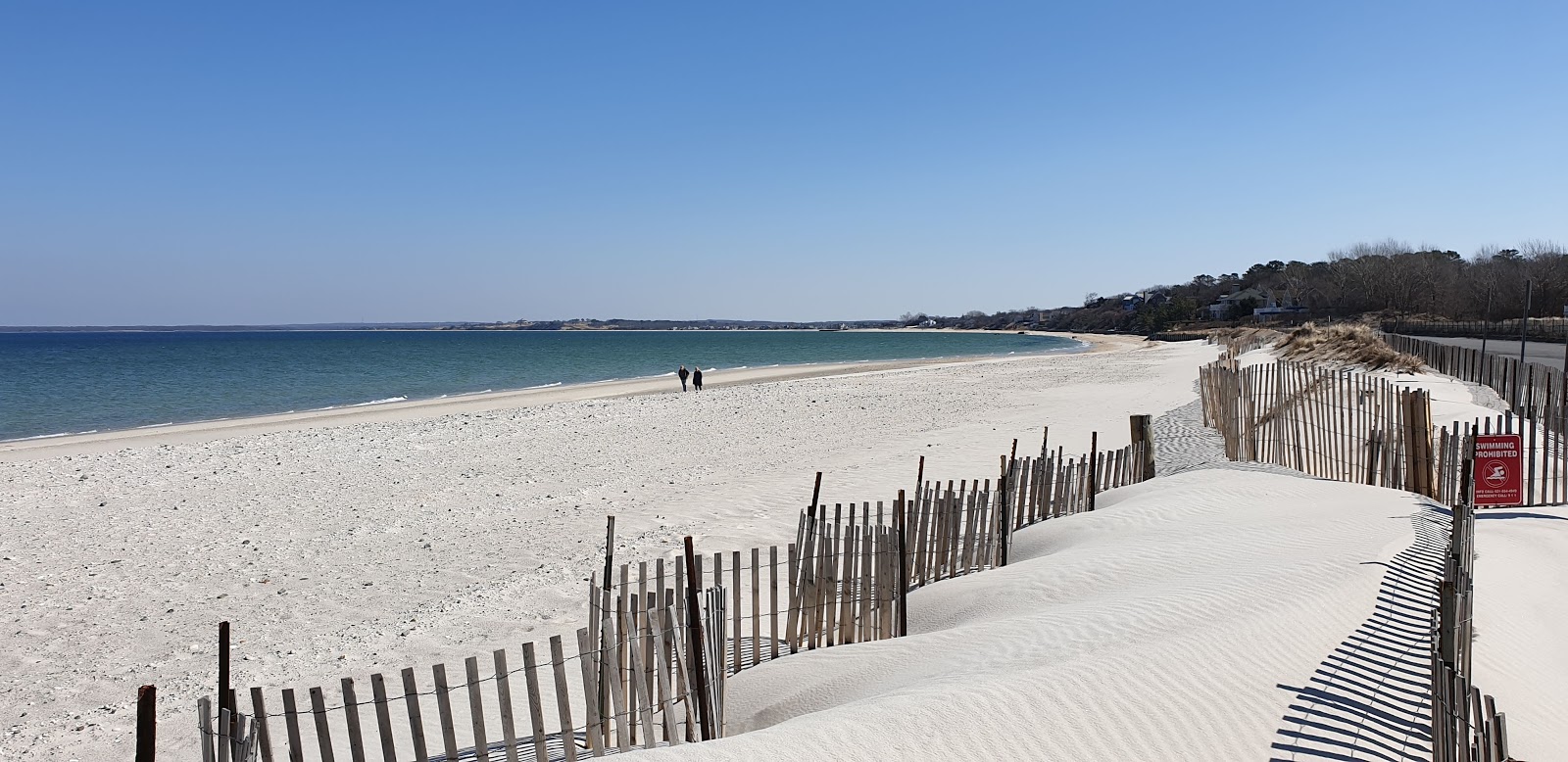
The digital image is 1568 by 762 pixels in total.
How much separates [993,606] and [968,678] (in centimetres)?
213

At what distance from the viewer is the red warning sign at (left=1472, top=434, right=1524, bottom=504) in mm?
9141

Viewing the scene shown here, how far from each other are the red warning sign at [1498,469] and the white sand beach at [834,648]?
0.96ft

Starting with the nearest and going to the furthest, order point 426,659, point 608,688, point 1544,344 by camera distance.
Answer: point 608,688 → point 426,659 → point 1544,344

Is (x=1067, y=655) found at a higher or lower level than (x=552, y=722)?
higher

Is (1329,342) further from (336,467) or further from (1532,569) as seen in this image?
(336,467)

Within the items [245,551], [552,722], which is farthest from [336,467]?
[552,722]

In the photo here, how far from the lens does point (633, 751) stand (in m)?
4.41

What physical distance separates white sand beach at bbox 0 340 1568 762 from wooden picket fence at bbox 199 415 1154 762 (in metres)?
0.36

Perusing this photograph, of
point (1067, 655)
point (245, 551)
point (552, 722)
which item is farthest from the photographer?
point (245, 551)

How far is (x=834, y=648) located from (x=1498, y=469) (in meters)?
7.58

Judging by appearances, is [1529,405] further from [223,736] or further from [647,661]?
[223,736]

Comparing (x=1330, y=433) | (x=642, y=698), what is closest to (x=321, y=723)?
(x=642, y=698)

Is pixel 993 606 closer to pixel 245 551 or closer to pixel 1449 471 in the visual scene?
pixel 1449 471

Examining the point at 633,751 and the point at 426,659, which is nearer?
the point at 633,751
